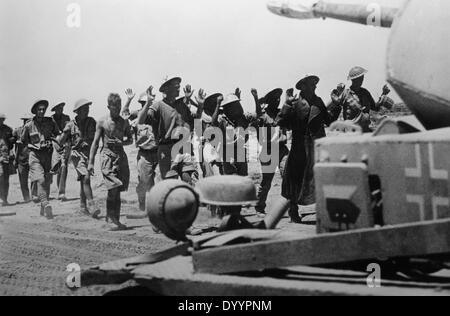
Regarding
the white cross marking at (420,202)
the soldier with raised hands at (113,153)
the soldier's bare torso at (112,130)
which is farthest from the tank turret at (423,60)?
the soldier's bare torso at (112,130)

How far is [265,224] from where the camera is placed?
470 centimetres

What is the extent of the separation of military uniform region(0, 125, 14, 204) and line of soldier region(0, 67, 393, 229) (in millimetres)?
2399

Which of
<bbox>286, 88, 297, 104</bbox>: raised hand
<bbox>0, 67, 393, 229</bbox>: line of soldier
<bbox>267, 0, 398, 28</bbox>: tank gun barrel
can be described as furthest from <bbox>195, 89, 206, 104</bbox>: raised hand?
<bbox>267, 0, 398, 28</bbox>: tank gun barrel

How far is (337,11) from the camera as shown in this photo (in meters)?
5.25

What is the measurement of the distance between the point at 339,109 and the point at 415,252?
665cm

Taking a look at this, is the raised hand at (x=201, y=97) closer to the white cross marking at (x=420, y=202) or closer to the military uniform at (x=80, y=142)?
the military uniform at (x=80, y=142)

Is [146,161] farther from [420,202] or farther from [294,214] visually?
[420,202]

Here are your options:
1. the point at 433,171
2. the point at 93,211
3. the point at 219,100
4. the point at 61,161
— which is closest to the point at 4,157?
the point at 61,161

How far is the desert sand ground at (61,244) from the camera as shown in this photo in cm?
563

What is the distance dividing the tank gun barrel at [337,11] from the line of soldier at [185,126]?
132 inches

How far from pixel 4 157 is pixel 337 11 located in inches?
449

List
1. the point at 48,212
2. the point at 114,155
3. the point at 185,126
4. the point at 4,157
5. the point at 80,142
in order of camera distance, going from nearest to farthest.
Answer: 1. the point at 185,126
2. the point at 114,155
3. the point at 48,212
4. the point at 80,142
5. the point at 4,157

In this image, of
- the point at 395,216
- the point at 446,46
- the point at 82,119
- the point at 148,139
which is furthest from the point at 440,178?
the point at 82,119

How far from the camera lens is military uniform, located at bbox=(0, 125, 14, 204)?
14.4 metres
